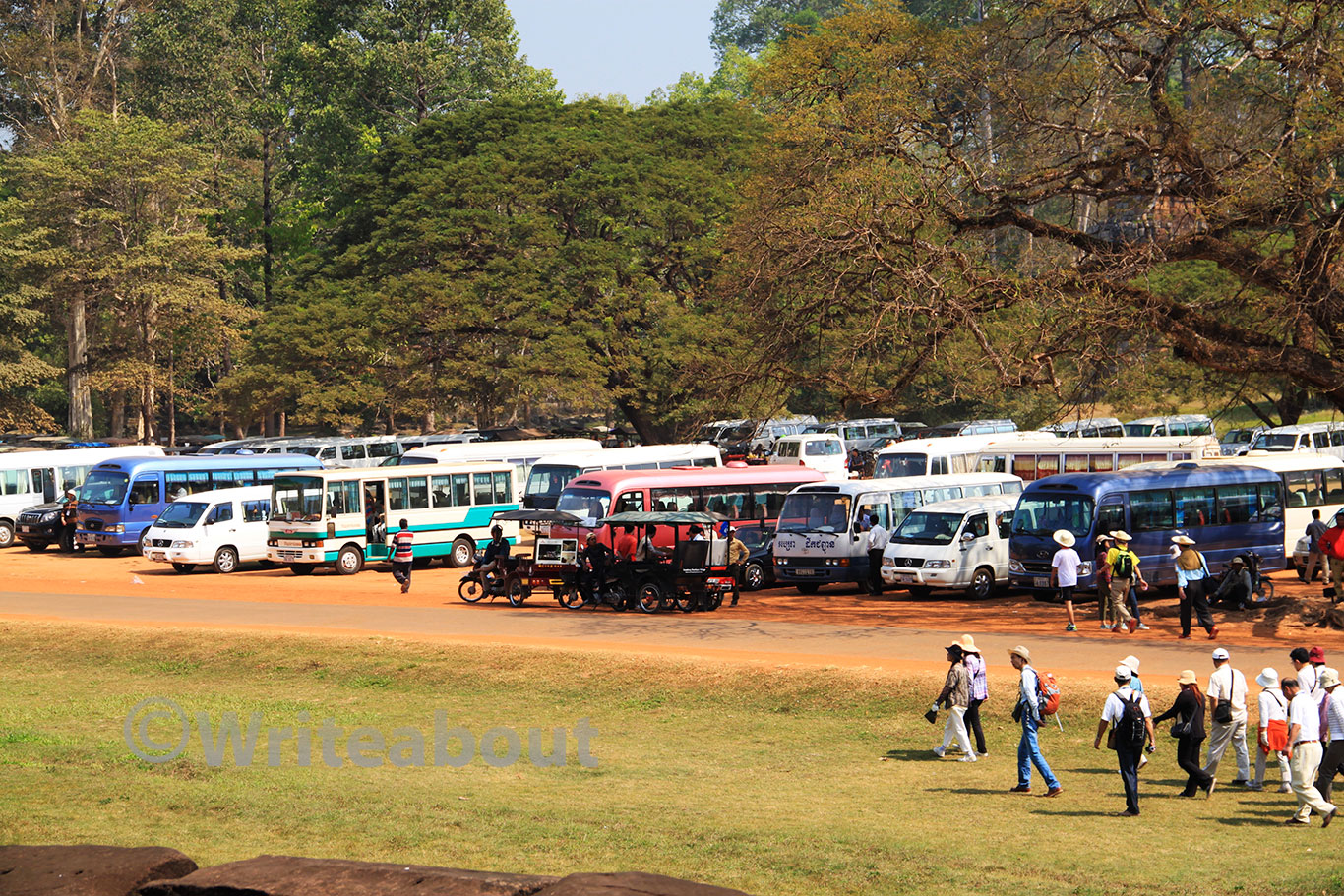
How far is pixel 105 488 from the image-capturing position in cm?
4031

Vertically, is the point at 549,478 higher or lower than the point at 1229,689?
higher

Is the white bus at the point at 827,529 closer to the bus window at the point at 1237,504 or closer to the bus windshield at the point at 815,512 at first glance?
the bus windshield at the point at 815,512

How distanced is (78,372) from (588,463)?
36.1 m

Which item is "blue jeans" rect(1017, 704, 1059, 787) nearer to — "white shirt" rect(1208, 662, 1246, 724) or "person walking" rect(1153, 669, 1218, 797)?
"person walking" rect(1153, 669, 1218, 797)

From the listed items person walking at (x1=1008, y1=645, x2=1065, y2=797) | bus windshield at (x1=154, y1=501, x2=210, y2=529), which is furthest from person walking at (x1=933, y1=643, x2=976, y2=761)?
bus windshield at (x1=154, y1=501, x2=210, y2=529)

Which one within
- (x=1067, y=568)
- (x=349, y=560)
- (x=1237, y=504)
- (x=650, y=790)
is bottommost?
(x=650, y=790)

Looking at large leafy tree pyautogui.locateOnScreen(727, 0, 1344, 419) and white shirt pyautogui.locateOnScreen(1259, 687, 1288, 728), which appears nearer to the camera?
white shirt pyautogui.locateOnScreen(1259, 687, 1288, 728)

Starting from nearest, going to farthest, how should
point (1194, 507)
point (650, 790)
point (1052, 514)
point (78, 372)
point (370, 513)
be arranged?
point (650, 790) < point (1052, 514) < point (1194, 507) < point (370, 513) < point (78, 372)

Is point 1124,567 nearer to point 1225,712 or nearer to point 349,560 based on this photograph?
point 1225,712

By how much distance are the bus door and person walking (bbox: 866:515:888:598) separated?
1272cm

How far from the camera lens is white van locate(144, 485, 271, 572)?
116ft

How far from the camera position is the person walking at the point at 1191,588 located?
2367 cm

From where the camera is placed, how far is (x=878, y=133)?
27.2m

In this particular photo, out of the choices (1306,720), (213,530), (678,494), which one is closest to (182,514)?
(213,530)
